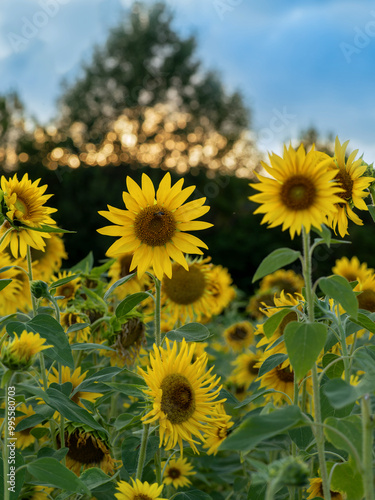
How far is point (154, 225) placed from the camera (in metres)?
1.36

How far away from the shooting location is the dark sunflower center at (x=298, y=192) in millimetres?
1019

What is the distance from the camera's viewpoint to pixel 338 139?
1.25 meters

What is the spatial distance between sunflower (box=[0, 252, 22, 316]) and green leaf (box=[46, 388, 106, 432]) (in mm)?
733

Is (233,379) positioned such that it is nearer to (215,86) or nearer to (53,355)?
(53,355)

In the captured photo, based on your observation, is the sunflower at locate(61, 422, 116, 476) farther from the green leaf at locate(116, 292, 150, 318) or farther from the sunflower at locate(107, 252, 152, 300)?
the sunflower at locate(107, 252, 152, 300)

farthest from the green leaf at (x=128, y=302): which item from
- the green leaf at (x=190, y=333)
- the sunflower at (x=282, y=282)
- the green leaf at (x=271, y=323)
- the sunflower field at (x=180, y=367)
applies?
the sunflower at (x=282, y=282)

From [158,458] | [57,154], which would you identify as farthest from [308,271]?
[57,154]

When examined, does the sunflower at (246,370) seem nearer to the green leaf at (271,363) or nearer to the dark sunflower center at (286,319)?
the dark sunflower center at (286,319)

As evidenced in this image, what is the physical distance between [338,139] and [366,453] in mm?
683

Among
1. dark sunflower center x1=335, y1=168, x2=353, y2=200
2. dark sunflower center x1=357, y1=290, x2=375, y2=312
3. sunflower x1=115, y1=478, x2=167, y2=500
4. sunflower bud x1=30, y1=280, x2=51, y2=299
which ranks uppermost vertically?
dark sunflower center x1=357, y1=290, x2=375, y2=312

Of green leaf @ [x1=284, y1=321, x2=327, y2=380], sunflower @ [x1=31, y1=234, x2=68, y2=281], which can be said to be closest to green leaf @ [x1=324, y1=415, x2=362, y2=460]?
green leaf @ [x1=284, y1=321, x2=327, y2=380]

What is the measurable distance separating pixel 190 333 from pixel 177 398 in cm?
17

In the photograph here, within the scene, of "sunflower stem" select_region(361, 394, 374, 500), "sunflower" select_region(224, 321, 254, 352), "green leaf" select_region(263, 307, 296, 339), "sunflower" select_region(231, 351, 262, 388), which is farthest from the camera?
"sunflower" select_region(224, 321, 254, 352)

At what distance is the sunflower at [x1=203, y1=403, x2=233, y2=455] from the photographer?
135 centimetres
